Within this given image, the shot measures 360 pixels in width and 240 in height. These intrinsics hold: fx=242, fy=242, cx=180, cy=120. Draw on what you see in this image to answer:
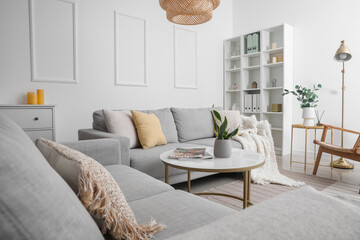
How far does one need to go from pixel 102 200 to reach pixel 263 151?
235cm

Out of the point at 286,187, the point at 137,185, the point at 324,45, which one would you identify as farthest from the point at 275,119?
the point at 137,185

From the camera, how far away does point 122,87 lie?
3576 mm

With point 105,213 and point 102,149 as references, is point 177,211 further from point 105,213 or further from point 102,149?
point 102,149

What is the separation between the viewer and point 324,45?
372cm

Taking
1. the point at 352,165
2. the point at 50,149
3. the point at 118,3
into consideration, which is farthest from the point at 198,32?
the point at 50,149

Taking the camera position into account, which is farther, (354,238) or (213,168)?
(213,168)

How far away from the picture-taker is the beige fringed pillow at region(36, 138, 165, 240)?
2.19ft

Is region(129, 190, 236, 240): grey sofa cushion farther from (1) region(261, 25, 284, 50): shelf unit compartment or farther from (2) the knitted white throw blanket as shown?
(1) region(261, 25, 284, 50): shelf unit compartment

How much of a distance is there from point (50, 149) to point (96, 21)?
286 cm

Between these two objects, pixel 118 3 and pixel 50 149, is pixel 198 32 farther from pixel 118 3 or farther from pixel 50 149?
pixel 50 149

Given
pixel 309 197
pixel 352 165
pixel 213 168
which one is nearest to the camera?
pixel 309 197

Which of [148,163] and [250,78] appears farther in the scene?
[250,78]

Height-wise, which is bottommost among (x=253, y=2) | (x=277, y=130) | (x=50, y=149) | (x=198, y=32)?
(x=277, y=130)

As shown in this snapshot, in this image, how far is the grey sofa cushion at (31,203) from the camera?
1.14ft
